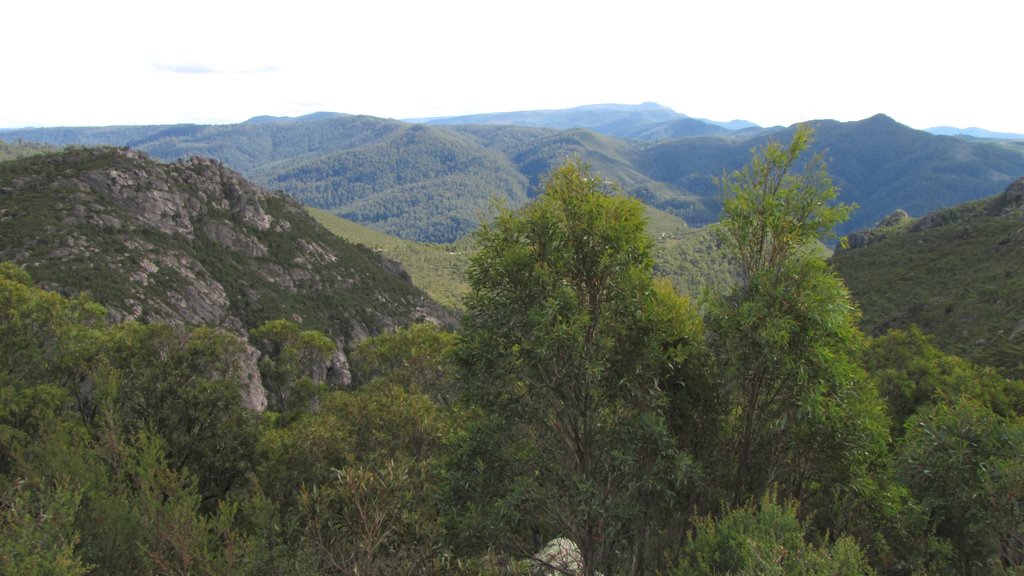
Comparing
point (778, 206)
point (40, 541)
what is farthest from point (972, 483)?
point (40, 541)

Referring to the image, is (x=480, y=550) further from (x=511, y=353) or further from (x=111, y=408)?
(x=111, y=408)

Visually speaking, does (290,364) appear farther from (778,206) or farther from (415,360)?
(778,206)

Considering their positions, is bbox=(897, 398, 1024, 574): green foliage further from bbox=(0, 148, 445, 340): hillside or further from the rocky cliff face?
bbox=(0, 148, 445, 340): hillside

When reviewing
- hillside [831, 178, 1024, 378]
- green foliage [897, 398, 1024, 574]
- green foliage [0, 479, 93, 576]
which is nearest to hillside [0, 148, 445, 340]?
green foliage [0, 479, 93, 576]

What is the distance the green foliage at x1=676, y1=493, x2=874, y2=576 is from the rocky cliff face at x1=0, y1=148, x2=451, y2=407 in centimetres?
5306

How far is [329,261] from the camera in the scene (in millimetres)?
129375

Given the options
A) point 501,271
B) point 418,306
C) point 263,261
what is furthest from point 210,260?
point 501,271

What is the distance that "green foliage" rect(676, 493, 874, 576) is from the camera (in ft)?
37.7

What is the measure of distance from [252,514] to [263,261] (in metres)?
106

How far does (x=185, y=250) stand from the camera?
100 m

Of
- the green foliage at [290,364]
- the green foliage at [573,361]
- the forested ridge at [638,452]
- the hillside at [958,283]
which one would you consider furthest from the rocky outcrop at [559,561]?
the hillside at [958,283]

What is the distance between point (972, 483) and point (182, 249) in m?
115

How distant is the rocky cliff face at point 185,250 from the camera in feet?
254

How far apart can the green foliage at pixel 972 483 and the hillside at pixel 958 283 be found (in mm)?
29326
